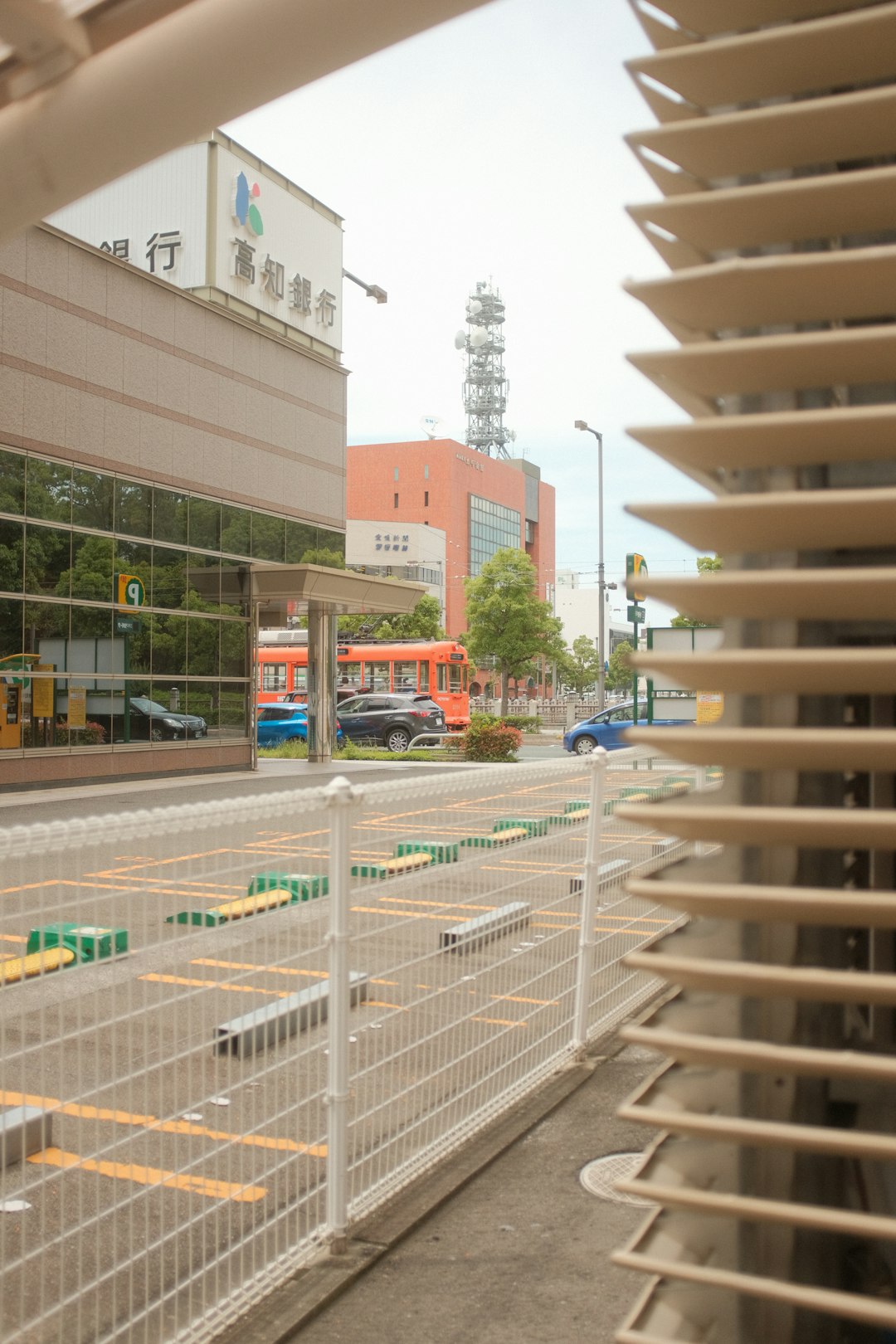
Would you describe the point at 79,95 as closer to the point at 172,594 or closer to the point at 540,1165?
the point at 540,1165

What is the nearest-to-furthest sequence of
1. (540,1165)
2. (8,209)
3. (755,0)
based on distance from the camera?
1. (755,0)
2. (8,209)
3. (540,1165)

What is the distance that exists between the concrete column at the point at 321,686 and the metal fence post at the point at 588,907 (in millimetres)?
20048

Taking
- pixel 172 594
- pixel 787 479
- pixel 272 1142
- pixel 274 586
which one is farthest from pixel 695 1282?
pixel 274 586

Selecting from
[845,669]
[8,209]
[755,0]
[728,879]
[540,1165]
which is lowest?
[540,1165]

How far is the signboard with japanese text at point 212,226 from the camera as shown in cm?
2361

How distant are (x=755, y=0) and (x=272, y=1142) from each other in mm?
3395

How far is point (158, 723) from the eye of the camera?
21.8 m

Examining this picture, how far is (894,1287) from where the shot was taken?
36.6 inches

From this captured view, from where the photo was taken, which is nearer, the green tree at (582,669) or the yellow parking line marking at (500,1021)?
the yellow parking line marking at (500,1021)

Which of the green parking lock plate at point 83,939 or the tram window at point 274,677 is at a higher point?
the tram window at point 274,677

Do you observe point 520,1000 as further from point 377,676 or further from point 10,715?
point 377,676

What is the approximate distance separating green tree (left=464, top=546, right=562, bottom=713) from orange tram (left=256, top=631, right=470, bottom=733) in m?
14.5

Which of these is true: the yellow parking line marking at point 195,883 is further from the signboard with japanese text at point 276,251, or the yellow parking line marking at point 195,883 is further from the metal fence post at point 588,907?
the signboard with japanese text at point 276,251

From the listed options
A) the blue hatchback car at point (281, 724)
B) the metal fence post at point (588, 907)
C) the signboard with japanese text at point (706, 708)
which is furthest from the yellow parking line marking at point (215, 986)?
the blue hatchback car at point (281, 724)
